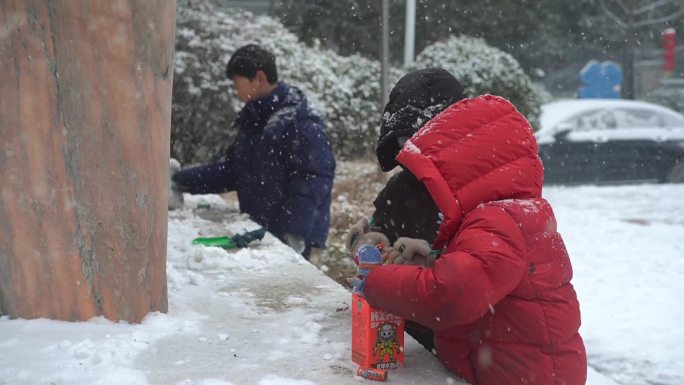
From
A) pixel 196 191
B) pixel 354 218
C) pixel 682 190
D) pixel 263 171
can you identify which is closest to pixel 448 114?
pixel 263 171

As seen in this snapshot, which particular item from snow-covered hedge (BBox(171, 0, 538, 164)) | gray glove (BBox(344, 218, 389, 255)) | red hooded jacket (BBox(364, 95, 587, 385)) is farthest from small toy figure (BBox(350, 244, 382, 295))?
snow-covered hedge (BBox(171, 0, 538, 164))

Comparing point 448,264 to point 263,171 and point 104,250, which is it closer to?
point 104,250

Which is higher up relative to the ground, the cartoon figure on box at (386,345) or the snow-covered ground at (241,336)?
the cartoon figure on box at (386,345)

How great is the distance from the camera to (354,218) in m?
8.47

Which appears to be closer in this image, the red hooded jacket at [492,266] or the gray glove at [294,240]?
the red hooded jacket at [492,266]

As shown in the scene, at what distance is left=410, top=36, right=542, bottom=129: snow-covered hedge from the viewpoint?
44.4ft

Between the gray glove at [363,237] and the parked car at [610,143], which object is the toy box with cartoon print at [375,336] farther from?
the parked car at [610,143]

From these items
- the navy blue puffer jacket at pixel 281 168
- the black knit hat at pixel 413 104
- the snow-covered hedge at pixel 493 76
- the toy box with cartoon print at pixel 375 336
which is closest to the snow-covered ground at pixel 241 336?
the toy box with cartoon print at pixel 375 336

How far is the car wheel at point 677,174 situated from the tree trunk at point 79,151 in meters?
12.9

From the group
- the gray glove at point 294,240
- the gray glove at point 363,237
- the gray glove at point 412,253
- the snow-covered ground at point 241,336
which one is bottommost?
the gray glove at point 294,240

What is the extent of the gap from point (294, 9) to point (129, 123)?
18939 millimetres

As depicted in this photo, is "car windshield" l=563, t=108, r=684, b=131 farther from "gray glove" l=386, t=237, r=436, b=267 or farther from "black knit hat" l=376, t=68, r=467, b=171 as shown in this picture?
"gray glove" l=386, t=237, r=436, b=267

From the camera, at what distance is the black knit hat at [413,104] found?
2.74 meters

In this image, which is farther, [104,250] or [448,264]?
[104,250]
